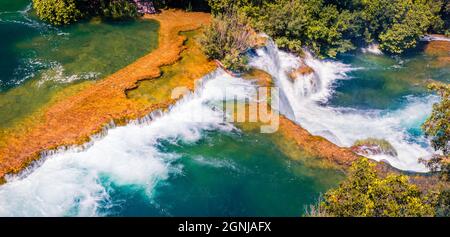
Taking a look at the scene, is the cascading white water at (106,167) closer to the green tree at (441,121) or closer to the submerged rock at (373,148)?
the submerged rock at (373,148)

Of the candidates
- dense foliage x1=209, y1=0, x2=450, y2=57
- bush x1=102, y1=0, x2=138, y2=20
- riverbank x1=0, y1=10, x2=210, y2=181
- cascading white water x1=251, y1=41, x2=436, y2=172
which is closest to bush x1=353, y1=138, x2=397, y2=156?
cascading white water x1=251, y1=41, x2=436, y2=172

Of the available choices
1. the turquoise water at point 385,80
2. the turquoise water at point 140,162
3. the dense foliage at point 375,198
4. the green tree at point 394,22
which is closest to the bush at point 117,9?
the turquoise water at point 140,162

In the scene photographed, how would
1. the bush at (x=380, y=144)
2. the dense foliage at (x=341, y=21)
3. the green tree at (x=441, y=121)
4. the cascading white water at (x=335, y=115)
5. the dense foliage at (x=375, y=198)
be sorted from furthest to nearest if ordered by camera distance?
the dense foliage at (x=341, y=21), the cascading white water at (x=335, y=115), the bush at (x=380, y=144), the green tree at (x=441, y=121), the dense foliage at (x=375, y=198)

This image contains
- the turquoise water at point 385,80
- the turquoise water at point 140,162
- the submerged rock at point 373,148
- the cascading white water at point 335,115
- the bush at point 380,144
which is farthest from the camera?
the turquoise water at point 385,80

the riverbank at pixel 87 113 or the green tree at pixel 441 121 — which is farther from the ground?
the green tree at pixel 441 121

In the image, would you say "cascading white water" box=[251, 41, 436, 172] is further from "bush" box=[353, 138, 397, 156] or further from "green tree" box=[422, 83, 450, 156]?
"green tree" box=[422, 83, 450, 156]

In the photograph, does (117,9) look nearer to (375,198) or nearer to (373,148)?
(373,148)
